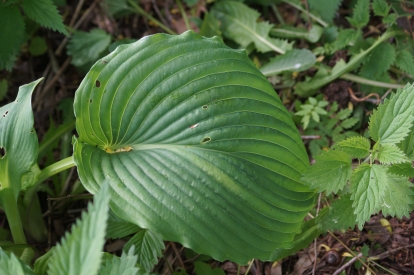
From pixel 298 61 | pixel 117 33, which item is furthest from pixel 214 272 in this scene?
pixel 117 33

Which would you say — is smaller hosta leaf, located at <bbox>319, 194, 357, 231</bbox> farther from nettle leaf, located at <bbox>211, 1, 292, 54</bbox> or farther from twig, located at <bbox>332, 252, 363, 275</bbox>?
nettle leaf, located at <bbox>211, 1, 292, 54</bbox>

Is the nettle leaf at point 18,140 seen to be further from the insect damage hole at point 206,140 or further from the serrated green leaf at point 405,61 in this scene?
the serrated green leaf at point 405,61

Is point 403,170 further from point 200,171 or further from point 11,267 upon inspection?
point 11,267

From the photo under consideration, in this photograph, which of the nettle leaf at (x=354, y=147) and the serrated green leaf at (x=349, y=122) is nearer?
the nettle leaf at (x=354, y=147)

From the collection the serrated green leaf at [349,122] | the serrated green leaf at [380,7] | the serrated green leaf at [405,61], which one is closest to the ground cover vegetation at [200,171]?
the serrated green leaf at [349,122]

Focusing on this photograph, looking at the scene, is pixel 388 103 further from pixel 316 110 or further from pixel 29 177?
pixel 29 177

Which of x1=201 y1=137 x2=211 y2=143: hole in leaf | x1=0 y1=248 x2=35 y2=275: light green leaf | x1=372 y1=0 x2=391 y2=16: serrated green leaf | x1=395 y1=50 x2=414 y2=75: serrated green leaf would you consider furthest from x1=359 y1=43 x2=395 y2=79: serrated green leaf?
x1=0 y1=248 x2=35 y2=275: light green leaf

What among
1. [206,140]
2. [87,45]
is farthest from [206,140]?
[87,45]
